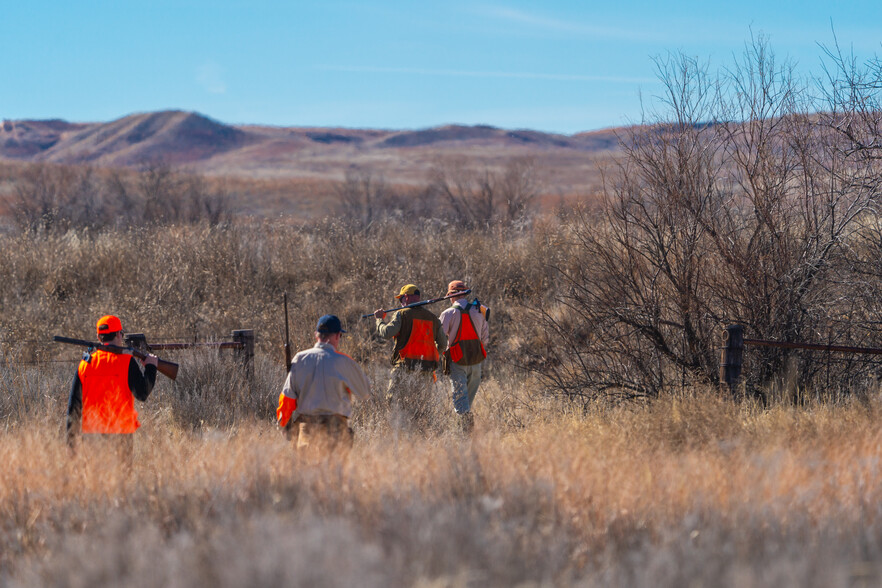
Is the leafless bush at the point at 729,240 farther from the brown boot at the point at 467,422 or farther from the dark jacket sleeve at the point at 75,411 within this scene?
the dark jacket sleeve at the point at 75,411

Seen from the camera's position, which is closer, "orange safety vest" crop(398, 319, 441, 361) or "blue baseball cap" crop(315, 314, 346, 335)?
"blue baseball cap" crop(315, 314, 346, 335)

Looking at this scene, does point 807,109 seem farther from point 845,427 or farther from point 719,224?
point 845,427

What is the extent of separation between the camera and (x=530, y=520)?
4.29 metres

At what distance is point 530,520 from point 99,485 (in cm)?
292

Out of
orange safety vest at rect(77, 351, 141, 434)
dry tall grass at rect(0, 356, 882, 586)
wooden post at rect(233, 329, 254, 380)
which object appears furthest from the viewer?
wooden post at rect(233, 329, 254, 380)

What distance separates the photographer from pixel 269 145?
156 metres

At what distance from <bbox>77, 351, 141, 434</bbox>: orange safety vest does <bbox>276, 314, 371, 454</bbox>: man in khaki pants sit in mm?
1270

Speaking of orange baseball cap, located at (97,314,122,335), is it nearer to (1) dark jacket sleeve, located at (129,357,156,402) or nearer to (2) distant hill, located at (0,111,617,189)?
(1) dark jacket sleeve, located at (129,357,156,402)

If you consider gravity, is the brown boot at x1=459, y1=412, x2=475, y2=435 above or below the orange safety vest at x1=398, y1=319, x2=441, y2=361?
below

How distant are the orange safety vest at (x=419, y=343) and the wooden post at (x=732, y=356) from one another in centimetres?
345

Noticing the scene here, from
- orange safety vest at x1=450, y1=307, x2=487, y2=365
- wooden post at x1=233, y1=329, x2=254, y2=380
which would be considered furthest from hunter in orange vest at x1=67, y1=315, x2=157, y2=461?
orange safety vest at x1=450, y1=307, x2=487, y2=365

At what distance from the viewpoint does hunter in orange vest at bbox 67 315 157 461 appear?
20.5ft

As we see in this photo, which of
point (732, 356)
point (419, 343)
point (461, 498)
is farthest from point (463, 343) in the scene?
point (461, 498)

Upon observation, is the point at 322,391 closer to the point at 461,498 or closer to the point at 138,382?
the point at 138,382
